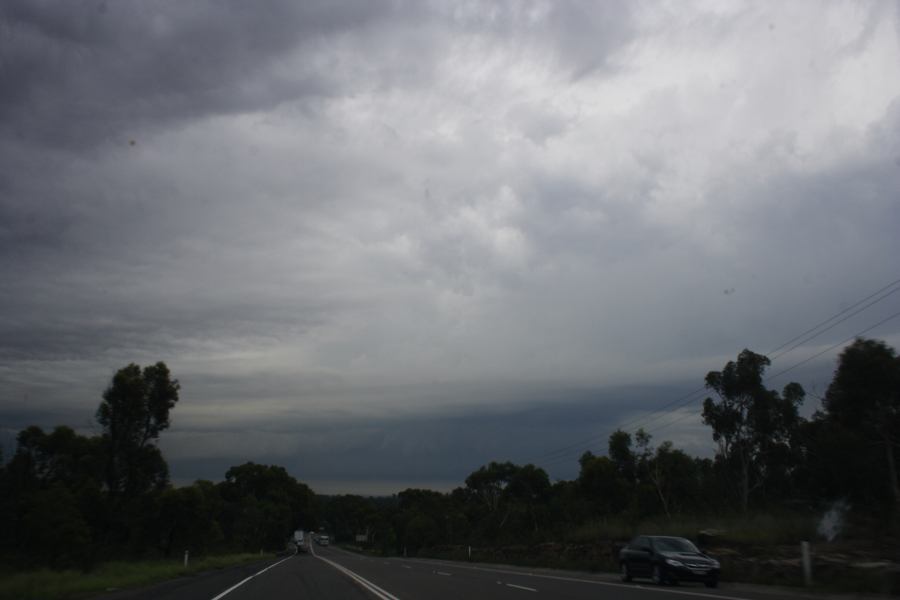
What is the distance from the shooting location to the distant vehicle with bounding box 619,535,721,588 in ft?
70.3

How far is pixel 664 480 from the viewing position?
6962cm

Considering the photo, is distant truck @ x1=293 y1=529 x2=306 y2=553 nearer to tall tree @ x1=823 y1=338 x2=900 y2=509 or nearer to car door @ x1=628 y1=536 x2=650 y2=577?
tall tree @ x1=823 y1=338 x2=900 y2=509

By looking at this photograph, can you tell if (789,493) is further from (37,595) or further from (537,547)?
(37,595)

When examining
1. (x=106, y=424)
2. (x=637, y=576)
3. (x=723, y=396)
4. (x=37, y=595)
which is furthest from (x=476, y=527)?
(x=37, y=595)

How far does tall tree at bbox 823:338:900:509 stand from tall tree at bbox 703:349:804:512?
58.8 feet

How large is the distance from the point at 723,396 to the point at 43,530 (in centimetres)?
5646

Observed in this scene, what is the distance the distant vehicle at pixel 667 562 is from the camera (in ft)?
70.3

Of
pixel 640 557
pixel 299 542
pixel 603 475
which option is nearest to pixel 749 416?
pixel 603 475

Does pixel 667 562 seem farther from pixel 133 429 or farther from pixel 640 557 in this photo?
pixel 133 429

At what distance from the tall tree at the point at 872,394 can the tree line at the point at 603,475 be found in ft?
0.26

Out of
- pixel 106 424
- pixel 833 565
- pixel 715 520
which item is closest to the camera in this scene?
pixel 833 565

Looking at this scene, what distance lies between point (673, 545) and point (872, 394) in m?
30.9

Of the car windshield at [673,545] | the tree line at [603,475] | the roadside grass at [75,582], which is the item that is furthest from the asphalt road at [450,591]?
the tree line at [603,475]

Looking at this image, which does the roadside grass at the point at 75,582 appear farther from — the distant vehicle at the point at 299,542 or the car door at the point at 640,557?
the distant vehicle at the point at 299,542
